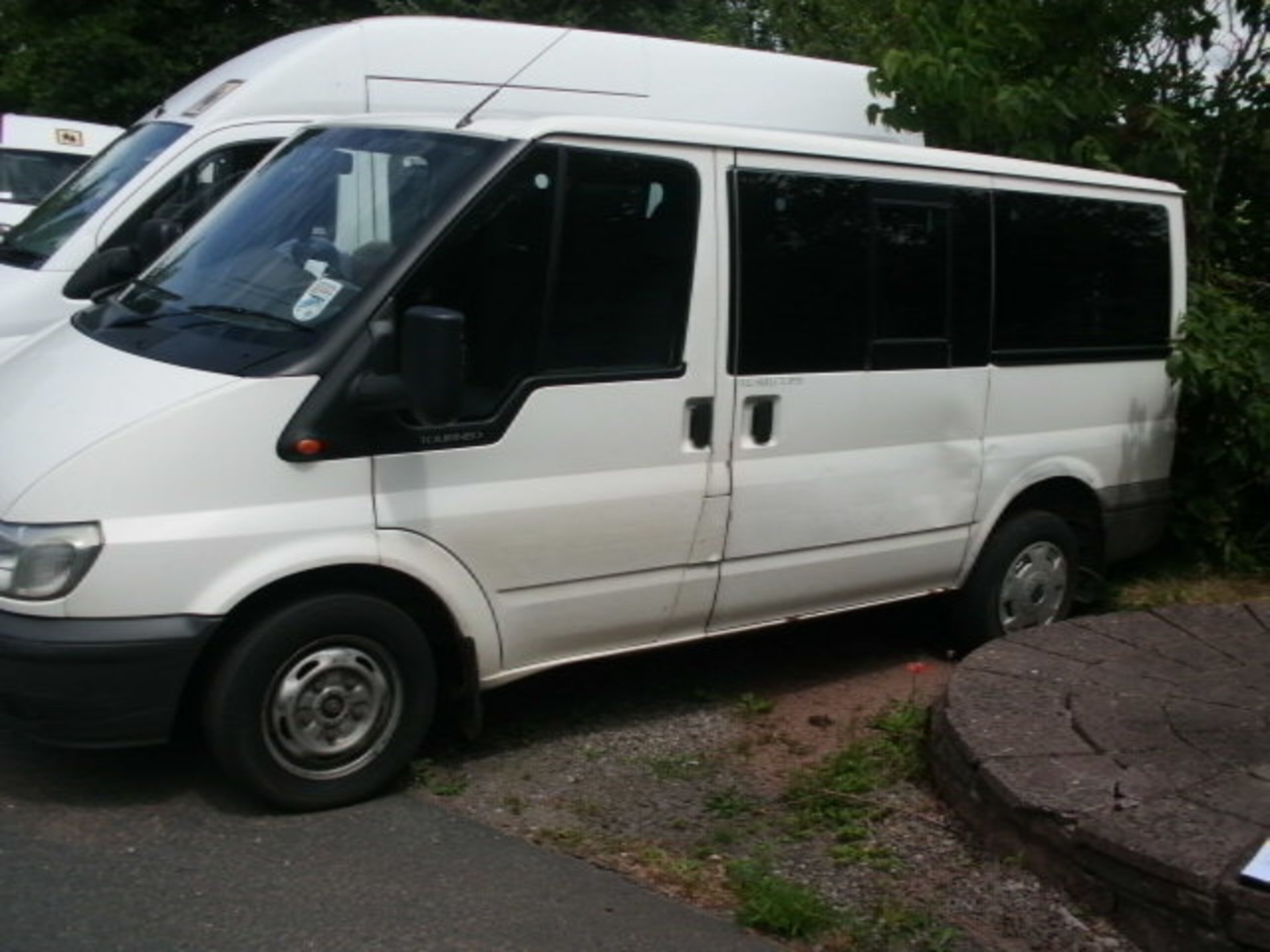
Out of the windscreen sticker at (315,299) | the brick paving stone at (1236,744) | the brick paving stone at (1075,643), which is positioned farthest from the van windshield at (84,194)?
the brick paving stone at (1236,744)

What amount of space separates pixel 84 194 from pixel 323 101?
1456 millimetres

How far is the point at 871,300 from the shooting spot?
5273 millimetres

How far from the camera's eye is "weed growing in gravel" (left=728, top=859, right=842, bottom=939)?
3762 mm

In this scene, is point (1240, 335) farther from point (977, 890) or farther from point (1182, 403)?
point (977, 890)

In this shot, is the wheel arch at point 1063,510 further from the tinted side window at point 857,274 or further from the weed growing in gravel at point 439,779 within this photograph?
the weed growing in gravel at point 439,779

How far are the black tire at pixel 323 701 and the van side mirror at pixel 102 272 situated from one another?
326 centimetres

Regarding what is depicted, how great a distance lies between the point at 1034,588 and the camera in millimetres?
6203

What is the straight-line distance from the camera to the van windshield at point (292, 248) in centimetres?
430

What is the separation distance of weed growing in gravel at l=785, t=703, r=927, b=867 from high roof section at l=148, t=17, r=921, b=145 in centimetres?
375

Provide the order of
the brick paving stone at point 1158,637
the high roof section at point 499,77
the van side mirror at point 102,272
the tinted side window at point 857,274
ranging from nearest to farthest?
1. the tinted side window at point 857,274
2. the brick paving stone at point 1158,637
3. the van side mirror at point 102,272
4. the high roof section at point 499,77

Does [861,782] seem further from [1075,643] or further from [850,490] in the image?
[1075,643]

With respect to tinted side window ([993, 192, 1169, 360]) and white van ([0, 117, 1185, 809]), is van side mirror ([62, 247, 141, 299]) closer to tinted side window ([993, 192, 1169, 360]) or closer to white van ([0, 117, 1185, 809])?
white van ([0, 117, 1185, 809])

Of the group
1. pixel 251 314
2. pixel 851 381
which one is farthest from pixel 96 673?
pixel 851 381

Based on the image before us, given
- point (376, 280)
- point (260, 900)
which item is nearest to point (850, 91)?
point (376, 280)
